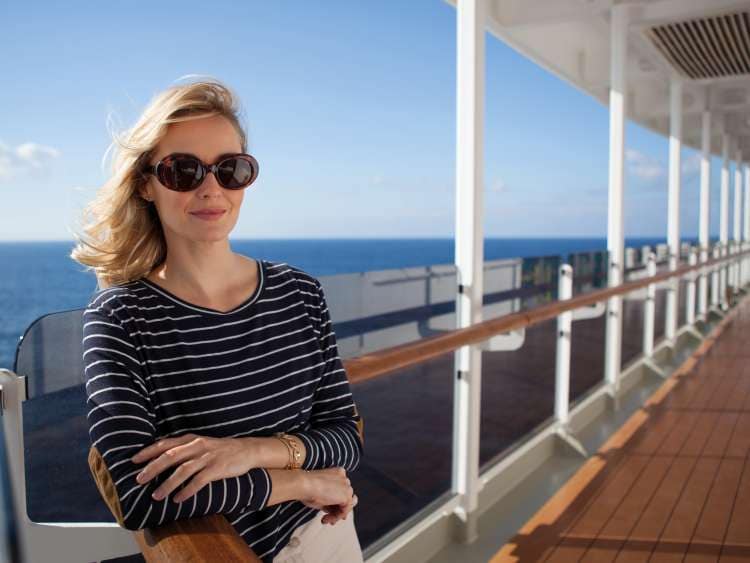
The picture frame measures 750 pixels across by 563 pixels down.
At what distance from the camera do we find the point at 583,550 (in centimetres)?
216

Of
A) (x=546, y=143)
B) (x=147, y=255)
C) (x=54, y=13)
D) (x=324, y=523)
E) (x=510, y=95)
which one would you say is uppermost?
(x=54, y=13)

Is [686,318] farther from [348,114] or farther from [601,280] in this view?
[348,114]

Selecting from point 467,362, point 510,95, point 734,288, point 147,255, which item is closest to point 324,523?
point 147,255

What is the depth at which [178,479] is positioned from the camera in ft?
2.54

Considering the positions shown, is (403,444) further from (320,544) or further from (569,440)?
(569,440)

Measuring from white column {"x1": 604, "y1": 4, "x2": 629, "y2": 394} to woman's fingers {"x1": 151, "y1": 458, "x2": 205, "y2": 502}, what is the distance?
351cm

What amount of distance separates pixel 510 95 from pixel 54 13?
122ft

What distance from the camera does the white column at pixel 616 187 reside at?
4.00m

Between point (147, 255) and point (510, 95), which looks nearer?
point (147, 255)

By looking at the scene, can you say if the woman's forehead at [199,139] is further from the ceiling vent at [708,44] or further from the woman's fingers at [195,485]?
the ceiling vent at [708,44]

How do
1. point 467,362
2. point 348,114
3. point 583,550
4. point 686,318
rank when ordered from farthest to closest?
point 348,114 → point 686,318 → point 467,362 → point 583,550

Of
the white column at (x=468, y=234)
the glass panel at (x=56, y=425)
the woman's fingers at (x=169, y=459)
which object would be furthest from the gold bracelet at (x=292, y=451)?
the white column at (x=468, y=234)

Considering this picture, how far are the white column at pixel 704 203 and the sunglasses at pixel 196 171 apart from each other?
6.36m

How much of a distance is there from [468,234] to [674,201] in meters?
4.21
